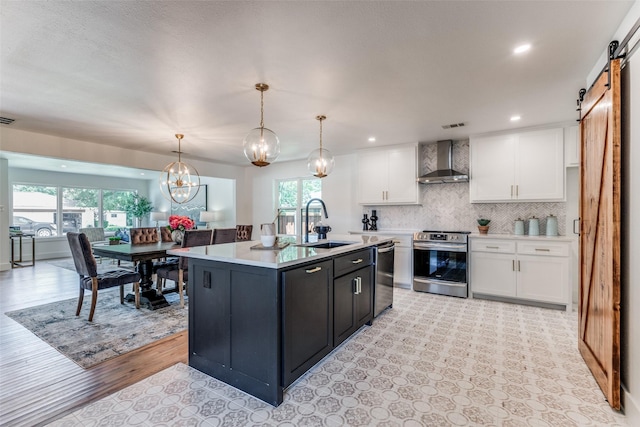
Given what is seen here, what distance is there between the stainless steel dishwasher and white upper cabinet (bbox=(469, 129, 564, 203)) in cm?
183

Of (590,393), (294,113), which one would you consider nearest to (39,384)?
(294,113)

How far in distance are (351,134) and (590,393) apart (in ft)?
12.4

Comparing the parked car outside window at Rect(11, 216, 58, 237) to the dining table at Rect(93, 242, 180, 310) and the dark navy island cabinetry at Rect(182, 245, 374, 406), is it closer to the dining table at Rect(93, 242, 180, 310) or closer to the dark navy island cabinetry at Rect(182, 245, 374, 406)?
the dining table at Rect(93, 242, 180, 310)

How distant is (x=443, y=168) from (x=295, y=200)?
332 centimetres

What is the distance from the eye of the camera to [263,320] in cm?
195

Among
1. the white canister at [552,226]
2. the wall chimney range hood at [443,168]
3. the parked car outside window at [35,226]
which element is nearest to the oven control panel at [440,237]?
the wall chimney range hood at [443,168]

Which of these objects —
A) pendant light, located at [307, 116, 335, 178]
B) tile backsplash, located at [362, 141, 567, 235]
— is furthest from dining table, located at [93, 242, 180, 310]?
tile backsplash, located at [362, 141, 567, 235]

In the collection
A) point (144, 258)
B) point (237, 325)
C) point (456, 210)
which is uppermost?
point (456, 210)

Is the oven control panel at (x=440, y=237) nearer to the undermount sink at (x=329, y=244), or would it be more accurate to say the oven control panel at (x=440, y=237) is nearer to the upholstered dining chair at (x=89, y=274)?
the undermount sink at (x=329, y=244)

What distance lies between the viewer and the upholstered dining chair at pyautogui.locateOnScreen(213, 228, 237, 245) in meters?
4.31

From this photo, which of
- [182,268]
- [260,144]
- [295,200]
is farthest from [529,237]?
[182,268]

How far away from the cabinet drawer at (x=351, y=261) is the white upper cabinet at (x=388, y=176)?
2073 millimetres

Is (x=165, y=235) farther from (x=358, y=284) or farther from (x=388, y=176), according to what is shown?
(x=388, y=176)

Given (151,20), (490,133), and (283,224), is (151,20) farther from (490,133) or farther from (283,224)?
(283,224)
